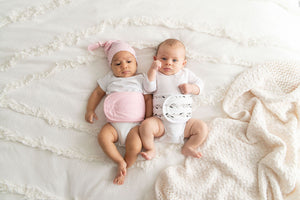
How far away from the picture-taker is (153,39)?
1.20 m

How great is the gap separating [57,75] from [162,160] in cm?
64

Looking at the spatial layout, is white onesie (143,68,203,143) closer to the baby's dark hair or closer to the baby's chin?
the baby's chin

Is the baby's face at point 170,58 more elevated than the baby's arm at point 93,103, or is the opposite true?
the baby's face at point 170,58

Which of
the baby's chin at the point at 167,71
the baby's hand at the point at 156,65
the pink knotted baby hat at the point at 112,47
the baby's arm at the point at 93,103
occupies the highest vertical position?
the pink knotted baby hat at the point at 112,47

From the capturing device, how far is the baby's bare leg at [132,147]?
104 centimetres

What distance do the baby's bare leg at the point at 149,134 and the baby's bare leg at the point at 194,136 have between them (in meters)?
0.13

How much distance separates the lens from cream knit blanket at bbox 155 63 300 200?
989 millimetres

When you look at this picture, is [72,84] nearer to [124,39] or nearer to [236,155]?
[124,39]

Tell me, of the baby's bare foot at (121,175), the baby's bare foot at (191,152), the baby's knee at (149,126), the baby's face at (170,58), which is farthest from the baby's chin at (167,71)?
the baby's bare foot at (121,175)

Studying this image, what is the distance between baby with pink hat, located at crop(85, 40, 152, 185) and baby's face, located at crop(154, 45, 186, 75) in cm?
12

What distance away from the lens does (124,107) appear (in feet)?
3.58

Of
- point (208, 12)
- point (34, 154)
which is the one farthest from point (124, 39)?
point (34, 154)

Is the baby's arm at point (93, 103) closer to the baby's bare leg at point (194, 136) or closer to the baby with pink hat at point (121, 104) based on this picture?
the baby with pink hat at point (121, 104)

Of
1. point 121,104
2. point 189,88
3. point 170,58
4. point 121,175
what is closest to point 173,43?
point 170,58
